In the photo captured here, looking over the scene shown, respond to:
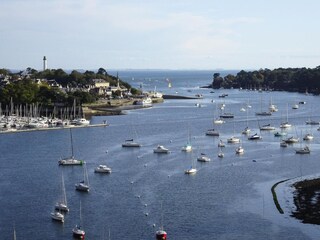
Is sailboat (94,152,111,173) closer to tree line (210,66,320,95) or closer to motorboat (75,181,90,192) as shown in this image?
motorboat (75,181,90,192)

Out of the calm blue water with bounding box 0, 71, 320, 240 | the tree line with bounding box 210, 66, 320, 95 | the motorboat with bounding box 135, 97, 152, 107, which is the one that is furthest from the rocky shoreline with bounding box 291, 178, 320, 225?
the tree line with bounding box 210, 66, 320, 95

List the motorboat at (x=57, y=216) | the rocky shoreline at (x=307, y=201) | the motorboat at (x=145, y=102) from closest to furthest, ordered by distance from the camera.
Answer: the motorboat at (x=57, y=216)
the rocky shoreline at (x=307, y=201)
the motorboat at (x=145, y=102)

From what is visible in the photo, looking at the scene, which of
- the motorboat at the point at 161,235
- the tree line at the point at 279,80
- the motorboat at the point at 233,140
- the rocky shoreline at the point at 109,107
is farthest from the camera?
the tree line at the point at 279,80

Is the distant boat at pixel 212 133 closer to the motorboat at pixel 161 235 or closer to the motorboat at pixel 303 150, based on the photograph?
the motorboat at pixel 303 150

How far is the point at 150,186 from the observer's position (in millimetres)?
33469

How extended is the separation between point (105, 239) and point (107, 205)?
5.03 meters

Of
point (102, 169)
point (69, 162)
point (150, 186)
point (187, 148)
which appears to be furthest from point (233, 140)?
point (150, 186)

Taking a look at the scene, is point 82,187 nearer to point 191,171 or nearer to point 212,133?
point 191,171

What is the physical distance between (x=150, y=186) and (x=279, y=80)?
104069 mm

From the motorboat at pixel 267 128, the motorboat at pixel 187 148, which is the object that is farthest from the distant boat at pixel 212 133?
the motorboat at pixel 187 148

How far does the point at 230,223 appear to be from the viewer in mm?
26734

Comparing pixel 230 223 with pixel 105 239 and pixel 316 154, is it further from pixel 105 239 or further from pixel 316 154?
pixel 316 154

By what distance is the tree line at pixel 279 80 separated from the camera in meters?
121

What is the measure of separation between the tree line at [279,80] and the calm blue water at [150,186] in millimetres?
65196
